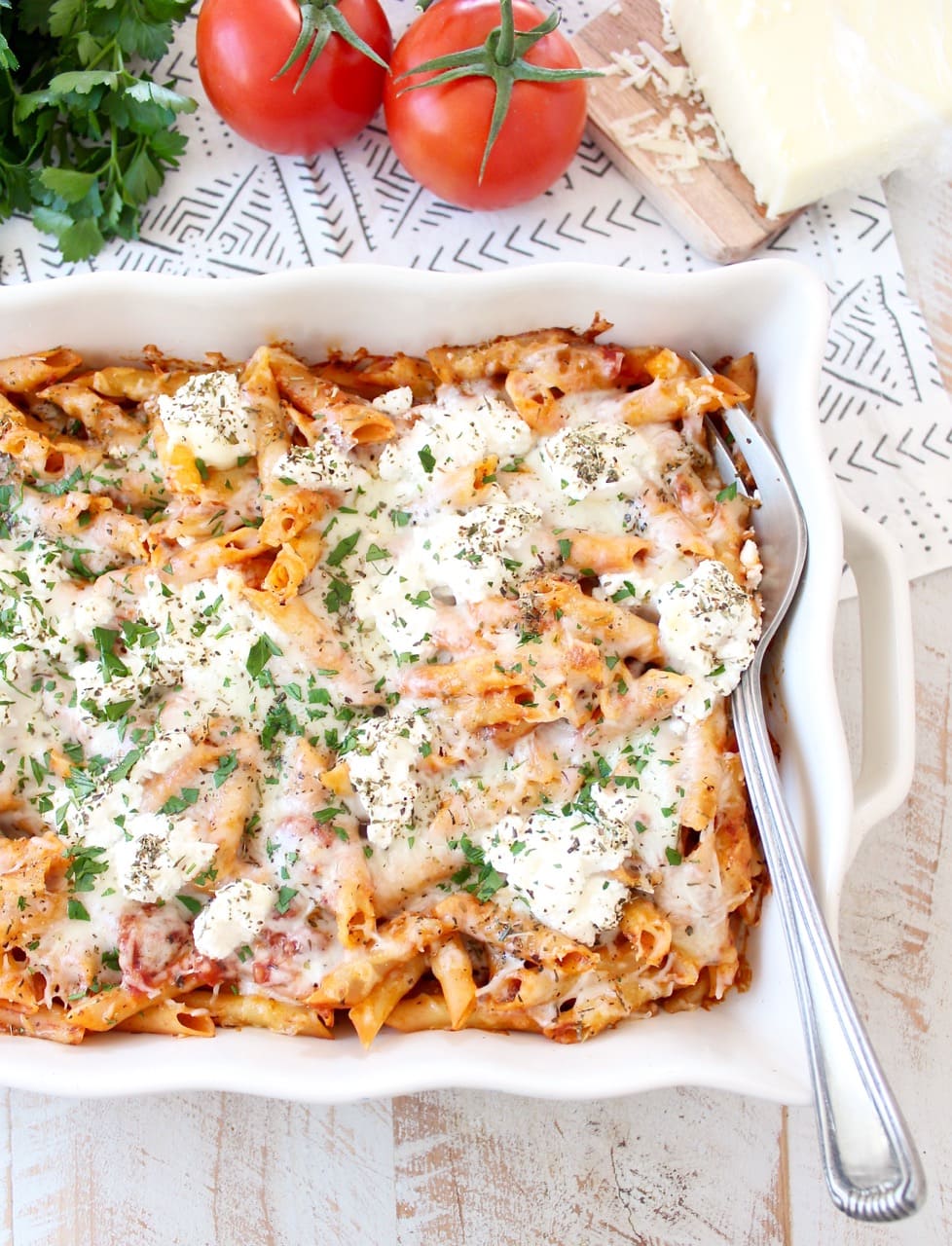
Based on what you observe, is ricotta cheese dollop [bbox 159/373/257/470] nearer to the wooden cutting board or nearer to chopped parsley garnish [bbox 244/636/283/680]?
chopped parsley garnish [bbox 244/636/283/680]

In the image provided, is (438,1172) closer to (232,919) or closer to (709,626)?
(232,919)

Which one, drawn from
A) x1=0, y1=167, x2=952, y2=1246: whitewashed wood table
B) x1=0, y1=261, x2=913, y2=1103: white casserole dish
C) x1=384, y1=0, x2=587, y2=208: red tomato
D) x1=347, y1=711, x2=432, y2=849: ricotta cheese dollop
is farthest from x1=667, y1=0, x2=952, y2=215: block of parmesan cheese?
x1=0, y1=167, x2=952, y2=1246: whitewashed wood table

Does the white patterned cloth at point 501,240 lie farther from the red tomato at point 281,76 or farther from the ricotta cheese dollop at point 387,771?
the ricotta cheese dollop at point 387,771

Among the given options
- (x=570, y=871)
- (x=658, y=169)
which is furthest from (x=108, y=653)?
(x=658, y=169)

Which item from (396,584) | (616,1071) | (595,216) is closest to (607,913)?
(616,1071)

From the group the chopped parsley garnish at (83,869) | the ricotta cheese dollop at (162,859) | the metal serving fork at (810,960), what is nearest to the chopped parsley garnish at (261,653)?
the ricotta cheese dollop at (162,859)

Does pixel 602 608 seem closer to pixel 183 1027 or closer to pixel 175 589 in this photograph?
pixel 175 589
